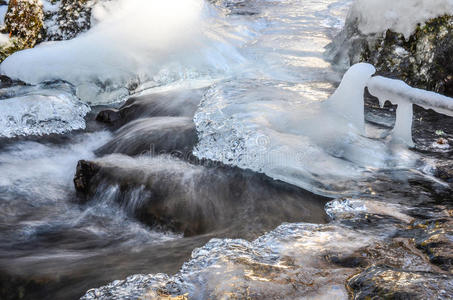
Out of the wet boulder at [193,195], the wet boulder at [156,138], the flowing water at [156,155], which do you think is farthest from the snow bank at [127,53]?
the wet boulder at [193,195]

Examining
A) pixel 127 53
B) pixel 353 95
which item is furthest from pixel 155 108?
pixel 353 95

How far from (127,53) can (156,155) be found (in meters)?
3.39

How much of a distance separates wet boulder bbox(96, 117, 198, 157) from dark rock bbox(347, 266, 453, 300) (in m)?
2.69

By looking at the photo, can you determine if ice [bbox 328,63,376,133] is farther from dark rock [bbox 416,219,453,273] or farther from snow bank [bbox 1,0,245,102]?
snow bank [bbox 1,0,245,102]

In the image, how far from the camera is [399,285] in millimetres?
1812

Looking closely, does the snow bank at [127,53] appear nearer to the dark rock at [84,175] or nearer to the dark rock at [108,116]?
the dark rock at [108,116]

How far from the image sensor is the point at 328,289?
79.9 inches

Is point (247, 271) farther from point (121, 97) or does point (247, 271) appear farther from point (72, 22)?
point (72, 22)

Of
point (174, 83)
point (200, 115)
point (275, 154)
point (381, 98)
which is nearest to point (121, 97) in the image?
point (174, 83)

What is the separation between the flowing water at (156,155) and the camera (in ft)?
9.91

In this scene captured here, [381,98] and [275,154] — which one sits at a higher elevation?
[381,98]

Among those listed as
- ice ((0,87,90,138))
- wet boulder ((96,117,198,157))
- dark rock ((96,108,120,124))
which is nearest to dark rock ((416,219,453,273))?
wet boulder ((96,117,198,157))

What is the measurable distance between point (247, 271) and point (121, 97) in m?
5.19

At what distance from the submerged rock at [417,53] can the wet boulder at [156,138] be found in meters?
3.64
